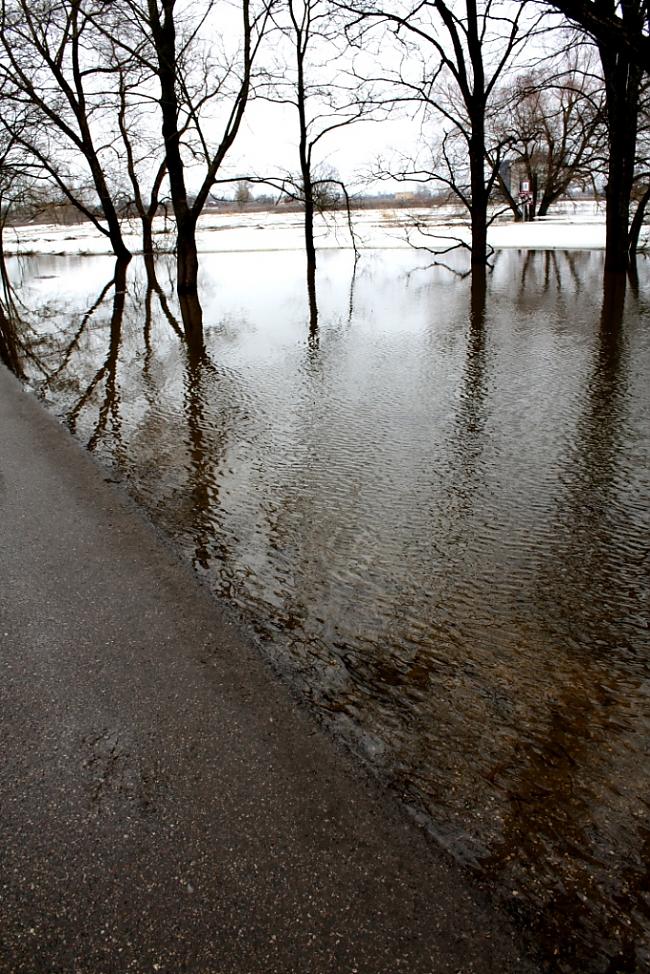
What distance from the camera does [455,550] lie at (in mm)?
3475

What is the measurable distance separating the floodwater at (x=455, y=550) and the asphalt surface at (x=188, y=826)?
0.16 meters

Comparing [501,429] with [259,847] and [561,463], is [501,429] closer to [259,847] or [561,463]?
[561,463]

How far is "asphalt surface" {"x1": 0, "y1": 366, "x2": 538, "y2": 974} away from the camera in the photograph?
5.35 ft

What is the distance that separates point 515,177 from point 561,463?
1647 inches

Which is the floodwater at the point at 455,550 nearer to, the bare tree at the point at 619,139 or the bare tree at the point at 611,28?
the bare tree at the point at 611,28

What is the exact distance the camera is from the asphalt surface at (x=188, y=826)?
5.35 feet

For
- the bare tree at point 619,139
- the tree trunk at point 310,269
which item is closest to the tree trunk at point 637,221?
the bare tree at point 619,139

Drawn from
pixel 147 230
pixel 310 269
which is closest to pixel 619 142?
pixel 310 269

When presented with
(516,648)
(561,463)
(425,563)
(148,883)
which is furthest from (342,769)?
(561,463)

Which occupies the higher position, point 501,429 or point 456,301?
point 456,301

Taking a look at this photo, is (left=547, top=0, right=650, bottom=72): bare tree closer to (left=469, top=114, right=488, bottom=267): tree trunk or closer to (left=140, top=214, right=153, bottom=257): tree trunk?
(left=469, top=114, right=488, bottom=267): tree trunk

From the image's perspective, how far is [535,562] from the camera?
3.34 metres

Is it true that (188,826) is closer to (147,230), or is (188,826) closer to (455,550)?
(455,550)

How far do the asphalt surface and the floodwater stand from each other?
16 centimetres
